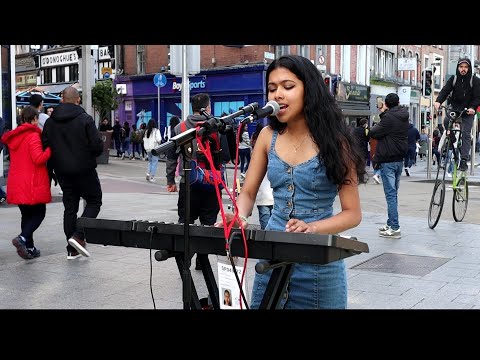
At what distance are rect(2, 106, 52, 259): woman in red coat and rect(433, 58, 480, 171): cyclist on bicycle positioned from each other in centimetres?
564

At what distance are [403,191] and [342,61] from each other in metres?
19.6

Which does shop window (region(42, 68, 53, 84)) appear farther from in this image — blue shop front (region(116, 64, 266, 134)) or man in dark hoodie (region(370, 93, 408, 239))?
man in dark hoodie (region(370, 93, 408, 239))

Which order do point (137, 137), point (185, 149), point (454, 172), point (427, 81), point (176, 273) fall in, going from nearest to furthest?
1. point (185, 149)
2. point (176, 273)
3. point (454, 172)
4. point (427, 81)
5. point (137, 137)

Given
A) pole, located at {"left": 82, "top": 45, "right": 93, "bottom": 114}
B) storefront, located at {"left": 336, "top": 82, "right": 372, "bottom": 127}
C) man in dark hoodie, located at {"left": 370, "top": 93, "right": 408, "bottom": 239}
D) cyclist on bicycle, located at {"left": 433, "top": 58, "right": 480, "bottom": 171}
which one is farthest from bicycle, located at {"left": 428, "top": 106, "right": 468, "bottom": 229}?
storefront, located at {"left": 336, "top": 82, "right": 372, "bottom": 127}

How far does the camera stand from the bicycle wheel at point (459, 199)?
947cm

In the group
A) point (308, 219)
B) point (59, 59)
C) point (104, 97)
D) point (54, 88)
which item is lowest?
point (308, 219)

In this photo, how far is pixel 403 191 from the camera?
14672 mm

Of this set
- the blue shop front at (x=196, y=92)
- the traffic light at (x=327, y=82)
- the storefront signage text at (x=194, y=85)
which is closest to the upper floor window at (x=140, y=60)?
the blue shop front at (x=196, y=92)

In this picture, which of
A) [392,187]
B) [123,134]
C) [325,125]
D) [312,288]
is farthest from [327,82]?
[123,134]

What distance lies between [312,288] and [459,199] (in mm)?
7512

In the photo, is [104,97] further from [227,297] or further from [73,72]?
[227,297]

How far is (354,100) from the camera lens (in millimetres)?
33906

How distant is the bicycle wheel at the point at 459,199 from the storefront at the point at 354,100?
74.7ft
